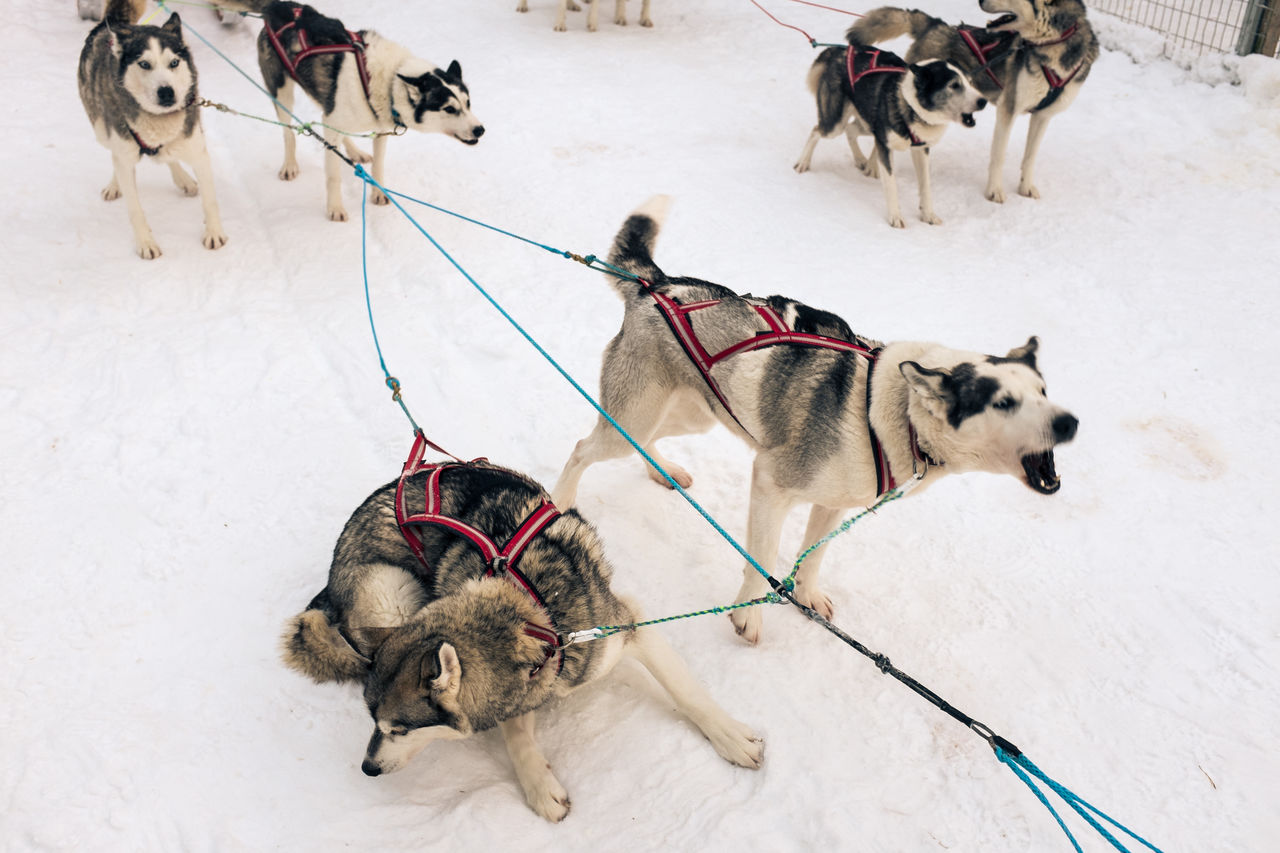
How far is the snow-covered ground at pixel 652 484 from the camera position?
2.69 m

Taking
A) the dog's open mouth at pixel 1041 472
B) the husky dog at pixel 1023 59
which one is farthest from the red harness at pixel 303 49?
the dog's open mouth at pixel 1041 472

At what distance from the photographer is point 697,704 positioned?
279cm

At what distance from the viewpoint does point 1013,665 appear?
3.11 m

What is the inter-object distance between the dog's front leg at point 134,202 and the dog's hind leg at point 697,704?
454 cm

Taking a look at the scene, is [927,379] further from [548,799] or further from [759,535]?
[548,799]

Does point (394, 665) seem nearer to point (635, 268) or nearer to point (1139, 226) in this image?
point (635, 268)

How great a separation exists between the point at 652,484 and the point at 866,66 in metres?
3.84

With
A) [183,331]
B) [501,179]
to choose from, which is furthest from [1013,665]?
[501,179]

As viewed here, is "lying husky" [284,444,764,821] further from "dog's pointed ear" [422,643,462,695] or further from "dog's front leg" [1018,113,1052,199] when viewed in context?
"dog's front leg" [1018,113,1052,199]

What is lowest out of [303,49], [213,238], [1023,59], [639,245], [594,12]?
[213,238]

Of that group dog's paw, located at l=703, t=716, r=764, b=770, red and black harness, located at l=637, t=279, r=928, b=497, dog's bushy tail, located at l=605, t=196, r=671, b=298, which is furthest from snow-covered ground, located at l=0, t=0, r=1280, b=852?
dog's bushy tail, located at l=605, t=196, r=671, b=298

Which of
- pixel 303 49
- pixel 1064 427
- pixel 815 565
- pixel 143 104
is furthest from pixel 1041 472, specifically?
pixel 303 49

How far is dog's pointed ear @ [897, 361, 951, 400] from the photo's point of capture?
8.09ft

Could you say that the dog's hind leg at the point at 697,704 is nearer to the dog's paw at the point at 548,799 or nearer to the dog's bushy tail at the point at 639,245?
the dog's paw at the point at 548,799
